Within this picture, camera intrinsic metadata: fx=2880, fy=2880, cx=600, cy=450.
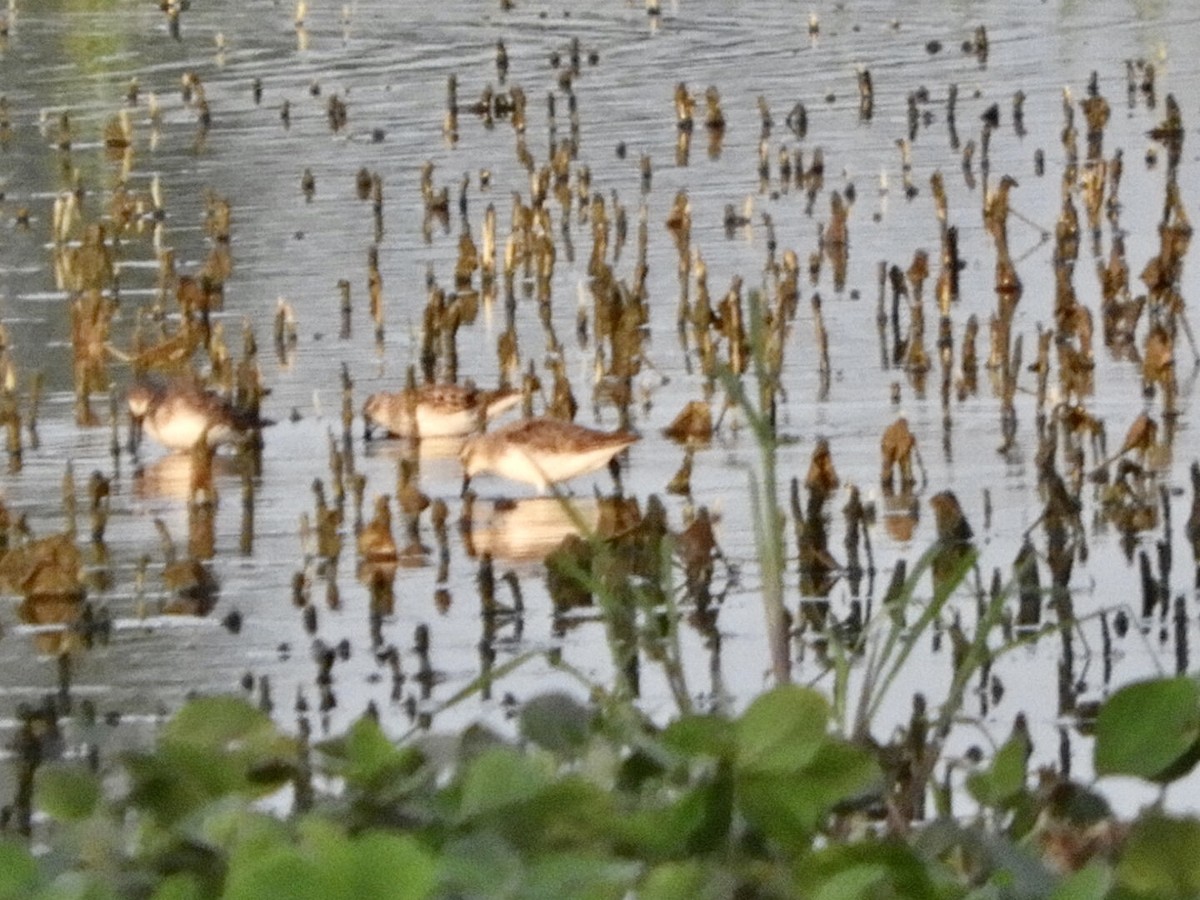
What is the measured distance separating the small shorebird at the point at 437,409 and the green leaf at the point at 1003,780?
18.3ft

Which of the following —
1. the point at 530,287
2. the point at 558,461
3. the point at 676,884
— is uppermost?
the point at 530,287

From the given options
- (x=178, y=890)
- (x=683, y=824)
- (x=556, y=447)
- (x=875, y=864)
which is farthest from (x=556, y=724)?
(x=556, y=447)

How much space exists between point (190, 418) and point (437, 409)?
2.18 feet

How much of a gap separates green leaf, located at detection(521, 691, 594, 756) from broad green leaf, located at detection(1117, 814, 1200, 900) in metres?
0.50

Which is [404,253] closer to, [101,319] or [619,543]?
[101,319]

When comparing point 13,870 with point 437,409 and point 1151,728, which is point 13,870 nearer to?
point 1151,728

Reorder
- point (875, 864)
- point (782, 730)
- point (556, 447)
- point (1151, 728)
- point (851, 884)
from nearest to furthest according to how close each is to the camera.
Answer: point (851, 884) → point (875, 864) → point (782, 730) → point (1151, 728) → point (556, 447)

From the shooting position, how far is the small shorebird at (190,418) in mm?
7734

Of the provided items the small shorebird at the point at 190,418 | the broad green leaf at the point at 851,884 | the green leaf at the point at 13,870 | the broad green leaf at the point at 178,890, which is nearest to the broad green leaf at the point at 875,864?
the broad green leaf at the point at 851,884

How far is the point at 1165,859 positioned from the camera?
191 centimetres

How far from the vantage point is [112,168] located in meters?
14.9

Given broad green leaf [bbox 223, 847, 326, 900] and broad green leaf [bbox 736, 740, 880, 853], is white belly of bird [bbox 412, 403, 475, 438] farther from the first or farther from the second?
broad green leaf [bbox 223, 847, 326, 900]

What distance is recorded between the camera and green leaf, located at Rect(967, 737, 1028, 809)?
2219 mm

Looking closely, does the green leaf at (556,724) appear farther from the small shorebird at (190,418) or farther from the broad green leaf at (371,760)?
the small shorebird at (190,418)
